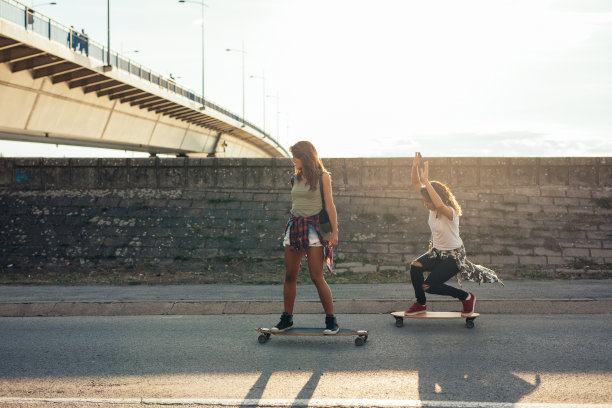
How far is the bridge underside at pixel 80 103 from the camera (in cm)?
2025

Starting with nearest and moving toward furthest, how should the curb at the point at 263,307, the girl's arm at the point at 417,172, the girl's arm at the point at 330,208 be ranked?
the girl's arm at the point at 330,208
the girl's arm at the point at 417,172
the curb at the point at 263,307

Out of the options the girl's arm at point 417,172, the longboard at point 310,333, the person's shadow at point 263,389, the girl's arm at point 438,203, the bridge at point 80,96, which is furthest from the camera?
the bridge at point 80,96

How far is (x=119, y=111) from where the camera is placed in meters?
29.8

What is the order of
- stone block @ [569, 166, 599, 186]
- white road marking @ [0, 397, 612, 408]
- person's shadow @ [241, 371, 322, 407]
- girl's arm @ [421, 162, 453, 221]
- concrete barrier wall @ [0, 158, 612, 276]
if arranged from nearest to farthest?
white road marking @ [0, 397, 612, 408] → person's shadow @ [241, 371, 322, 407] → girl's arm @ [421, 162, 453, 221] → concrete barrier wall @ [0, 158, 612, 276] → stone block @ [569, 166, 599, 186]

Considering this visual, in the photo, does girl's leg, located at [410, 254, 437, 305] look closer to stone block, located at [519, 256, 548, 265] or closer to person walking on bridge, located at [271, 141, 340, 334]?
person walking on bridge, located at [271, 141, 340, 334]

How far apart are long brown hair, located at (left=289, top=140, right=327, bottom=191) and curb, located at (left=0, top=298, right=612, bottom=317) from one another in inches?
94.4

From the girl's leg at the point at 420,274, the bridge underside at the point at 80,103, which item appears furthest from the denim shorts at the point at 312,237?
the bridge underside at the point at 80,103

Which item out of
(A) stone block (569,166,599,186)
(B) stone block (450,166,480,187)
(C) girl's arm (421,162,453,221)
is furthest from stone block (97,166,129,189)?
(A) stone block (569,166,599,186)

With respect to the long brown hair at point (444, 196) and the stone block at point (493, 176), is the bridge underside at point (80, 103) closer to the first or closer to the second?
the stone block at point (493, 176)

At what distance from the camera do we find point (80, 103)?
25.9 meters

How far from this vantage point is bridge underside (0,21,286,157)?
66.4 feet

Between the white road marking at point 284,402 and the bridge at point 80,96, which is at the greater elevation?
the bridge at point 80,96

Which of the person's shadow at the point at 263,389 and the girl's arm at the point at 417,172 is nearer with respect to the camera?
the person's shadow at the point at 263,389

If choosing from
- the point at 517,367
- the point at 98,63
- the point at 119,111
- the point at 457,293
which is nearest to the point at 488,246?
the point at 457,293
